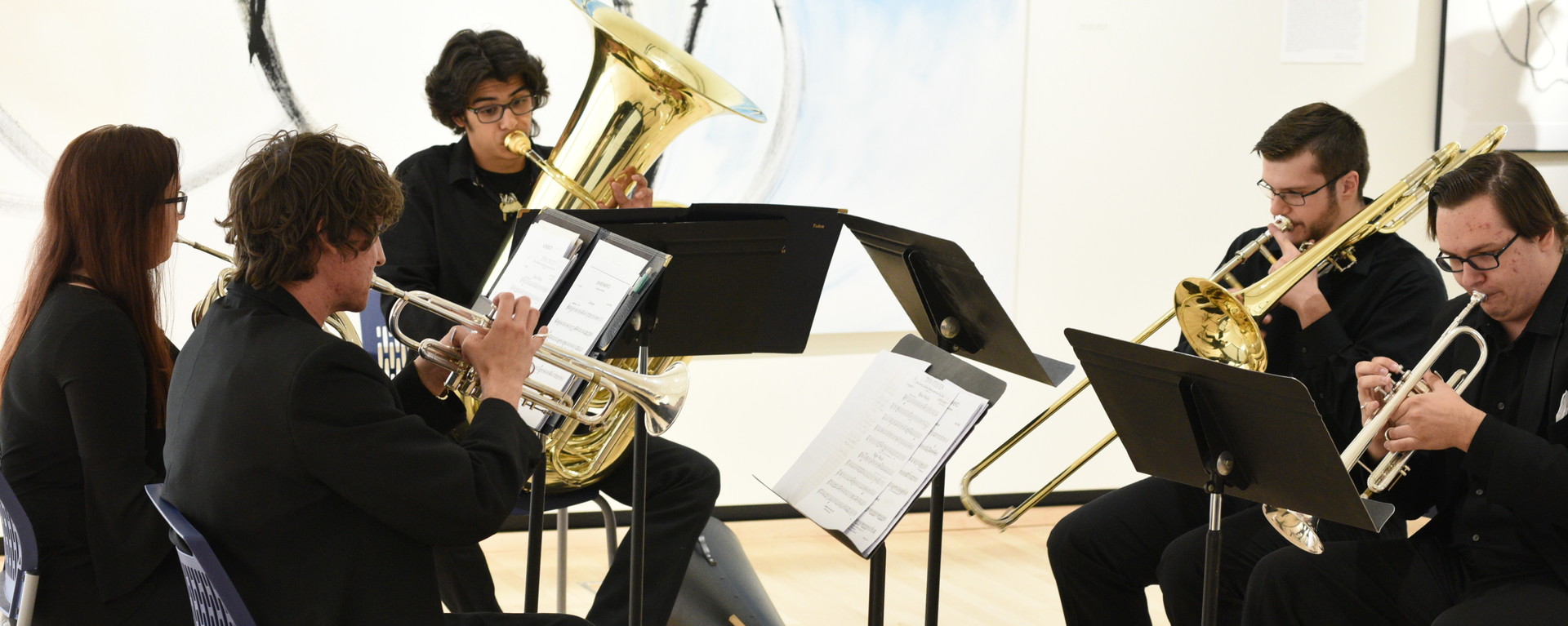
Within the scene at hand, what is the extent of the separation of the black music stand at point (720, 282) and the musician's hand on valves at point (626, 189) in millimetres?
393

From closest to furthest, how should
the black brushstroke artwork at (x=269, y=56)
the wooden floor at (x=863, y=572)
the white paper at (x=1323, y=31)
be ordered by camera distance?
the wooden floor at (x=863, y=572)
the black brushstroke artwork at (x=269, y=56)
the white paper at (x=1323, y=31)

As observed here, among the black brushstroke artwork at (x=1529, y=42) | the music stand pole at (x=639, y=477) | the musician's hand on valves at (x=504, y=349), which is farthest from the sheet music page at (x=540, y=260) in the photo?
the black brushstroke artwork at (x=1529, y=42)

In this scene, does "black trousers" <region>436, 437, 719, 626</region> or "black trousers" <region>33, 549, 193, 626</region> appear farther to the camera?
"black trousers" <region>436, 437, 719, 626</region>

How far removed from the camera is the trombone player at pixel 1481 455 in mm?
2010

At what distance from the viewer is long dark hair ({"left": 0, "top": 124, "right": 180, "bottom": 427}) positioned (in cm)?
204

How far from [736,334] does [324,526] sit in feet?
3.10

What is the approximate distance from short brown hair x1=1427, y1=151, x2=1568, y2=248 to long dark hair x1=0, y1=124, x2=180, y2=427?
85.1 inches

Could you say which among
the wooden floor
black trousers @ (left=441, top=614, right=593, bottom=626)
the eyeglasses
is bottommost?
the wooden floor

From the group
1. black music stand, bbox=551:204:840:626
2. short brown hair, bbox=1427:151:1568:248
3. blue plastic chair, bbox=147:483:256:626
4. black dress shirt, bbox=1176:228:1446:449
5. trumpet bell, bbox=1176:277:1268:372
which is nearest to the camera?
blue plastic chair, bbox=147:483:256:626

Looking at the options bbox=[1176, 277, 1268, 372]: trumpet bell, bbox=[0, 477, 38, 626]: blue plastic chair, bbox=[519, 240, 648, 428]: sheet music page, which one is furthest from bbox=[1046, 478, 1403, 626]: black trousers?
bbox=[0, 477, 38, 626]: blue plastic chair

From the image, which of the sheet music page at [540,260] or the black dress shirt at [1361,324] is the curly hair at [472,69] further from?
the black dress shirt at [1361,324]

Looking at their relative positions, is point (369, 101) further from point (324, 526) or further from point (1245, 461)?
point (1245, 461)

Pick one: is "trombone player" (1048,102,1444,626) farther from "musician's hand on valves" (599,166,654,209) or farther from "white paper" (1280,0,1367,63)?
"white paper" (1280,0,1367,63)

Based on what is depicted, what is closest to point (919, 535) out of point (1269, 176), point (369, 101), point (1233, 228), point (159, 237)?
point (1233, 228)
